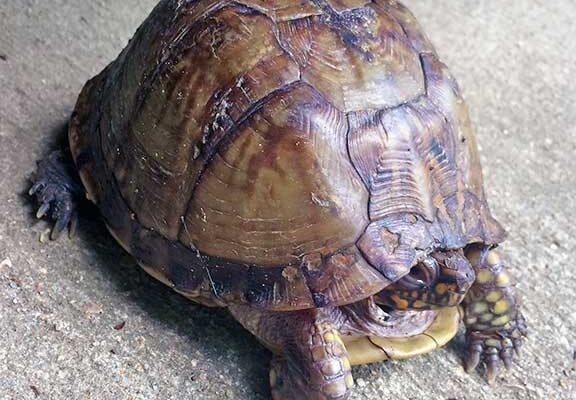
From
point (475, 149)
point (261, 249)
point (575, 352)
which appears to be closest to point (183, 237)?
point (261, 249)

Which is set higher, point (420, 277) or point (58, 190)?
point (420, 277)

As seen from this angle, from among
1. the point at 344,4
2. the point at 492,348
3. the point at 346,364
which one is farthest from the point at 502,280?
the point at 344,4

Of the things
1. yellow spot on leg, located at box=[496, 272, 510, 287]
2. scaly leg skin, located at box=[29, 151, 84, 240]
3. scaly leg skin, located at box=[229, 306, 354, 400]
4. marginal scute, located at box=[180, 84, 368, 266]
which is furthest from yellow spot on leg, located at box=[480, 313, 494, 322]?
scaly leg skin, located at box=[29, 151, 84, 240]

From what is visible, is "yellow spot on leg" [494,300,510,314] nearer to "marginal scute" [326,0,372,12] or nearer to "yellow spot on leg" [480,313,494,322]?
"yellow spot on leg" [480,313,494,322]

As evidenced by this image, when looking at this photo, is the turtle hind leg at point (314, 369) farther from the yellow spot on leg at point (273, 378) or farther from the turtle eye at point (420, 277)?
the turtle eye at point (420, 277)

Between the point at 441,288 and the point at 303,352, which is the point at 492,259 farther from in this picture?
the point at 303,352
